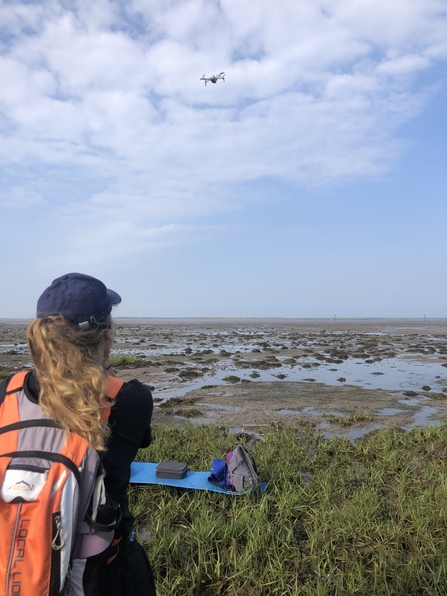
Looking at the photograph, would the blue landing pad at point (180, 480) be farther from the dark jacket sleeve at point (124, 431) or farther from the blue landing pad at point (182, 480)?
the dark jacket sleeve at point (124, 431)

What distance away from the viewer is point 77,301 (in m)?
1.59

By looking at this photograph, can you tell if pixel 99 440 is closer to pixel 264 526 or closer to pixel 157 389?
pixel 264 526

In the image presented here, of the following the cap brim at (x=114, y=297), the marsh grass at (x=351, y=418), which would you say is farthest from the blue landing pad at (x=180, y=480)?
the marsh grass at (x=351, y=418)

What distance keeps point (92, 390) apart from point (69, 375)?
0.10 metres

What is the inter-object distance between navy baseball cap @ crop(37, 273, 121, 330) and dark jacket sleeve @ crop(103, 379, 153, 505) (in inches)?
11.7

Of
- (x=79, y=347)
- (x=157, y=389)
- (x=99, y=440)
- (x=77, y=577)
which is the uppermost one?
(x=79, y=347)

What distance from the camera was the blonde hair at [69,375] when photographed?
1.38 metres

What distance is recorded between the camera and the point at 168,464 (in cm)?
479

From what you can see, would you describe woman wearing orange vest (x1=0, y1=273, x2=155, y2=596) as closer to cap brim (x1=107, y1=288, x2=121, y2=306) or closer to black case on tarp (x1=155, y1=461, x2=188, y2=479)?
cap brim (x1=107, y1=288, x2=121, y2=306)

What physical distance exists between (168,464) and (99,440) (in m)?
3.68

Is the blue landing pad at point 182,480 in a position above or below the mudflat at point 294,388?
above

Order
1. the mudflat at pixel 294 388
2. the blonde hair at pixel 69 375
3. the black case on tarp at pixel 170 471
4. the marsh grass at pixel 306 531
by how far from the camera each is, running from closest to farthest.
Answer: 1. the blonde hair at pixel 69 375
2. the marsh grass at pixel 306 531
3. the black case on tarp at pixel 170 471
4. the mudflat at pixel 294 388

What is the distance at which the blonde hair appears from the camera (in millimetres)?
1382

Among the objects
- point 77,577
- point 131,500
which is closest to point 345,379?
point 131,500
